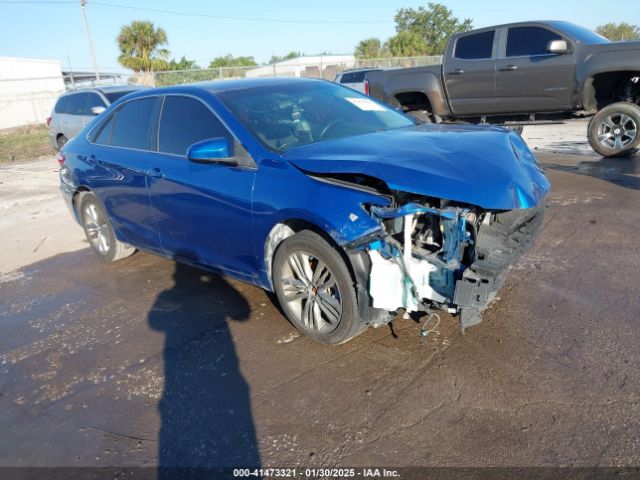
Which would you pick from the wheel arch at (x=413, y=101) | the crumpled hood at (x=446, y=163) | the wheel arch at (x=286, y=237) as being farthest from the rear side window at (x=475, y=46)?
the wheel arch at (x=286, y=237)

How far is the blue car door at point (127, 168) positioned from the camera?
478cm

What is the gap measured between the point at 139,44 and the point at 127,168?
33590 mm

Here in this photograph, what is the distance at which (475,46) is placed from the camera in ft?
31.0

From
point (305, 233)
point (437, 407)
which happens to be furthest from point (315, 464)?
point (305, 233)

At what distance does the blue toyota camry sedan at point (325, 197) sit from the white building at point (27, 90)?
2095 centimetres

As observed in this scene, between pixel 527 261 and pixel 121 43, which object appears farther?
pixel 121 43

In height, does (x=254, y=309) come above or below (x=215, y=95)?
below

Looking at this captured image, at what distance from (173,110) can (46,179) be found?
28.8ft

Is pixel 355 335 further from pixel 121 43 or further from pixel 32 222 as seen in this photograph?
pixel 121 43

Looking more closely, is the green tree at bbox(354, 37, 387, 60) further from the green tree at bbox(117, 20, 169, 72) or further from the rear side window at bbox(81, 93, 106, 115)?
the rear side window at bbox(81, 93, 106, 115)

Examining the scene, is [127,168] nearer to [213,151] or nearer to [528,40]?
[213,151]

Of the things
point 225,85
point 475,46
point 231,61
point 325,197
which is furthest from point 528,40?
point 231,61

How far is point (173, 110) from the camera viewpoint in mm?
4570

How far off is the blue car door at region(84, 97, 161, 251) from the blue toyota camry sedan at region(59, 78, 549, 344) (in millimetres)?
21
